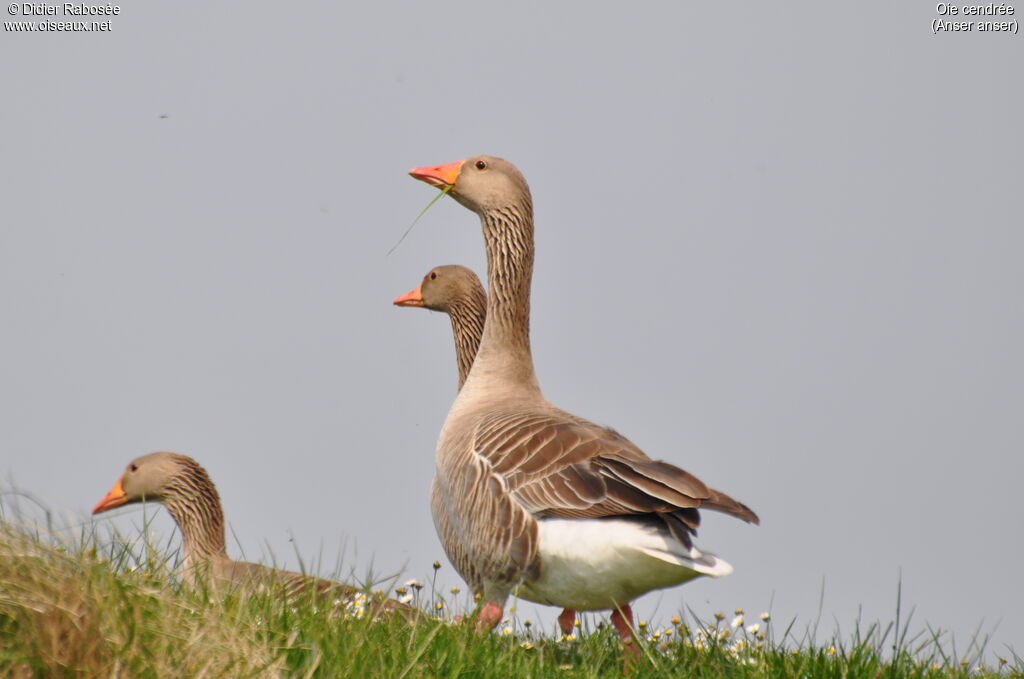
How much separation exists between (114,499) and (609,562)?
5187 millimetres

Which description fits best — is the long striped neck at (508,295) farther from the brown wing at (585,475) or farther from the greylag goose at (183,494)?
the greylag goose at (183,494)

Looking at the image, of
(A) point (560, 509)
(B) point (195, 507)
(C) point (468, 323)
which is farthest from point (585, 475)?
(B) point (195, 507)

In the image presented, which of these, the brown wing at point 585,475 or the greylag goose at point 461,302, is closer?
the brown wing at point 585,475

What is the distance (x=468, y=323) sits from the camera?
9609 millimetres

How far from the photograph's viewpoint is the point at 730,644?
5.77 metres

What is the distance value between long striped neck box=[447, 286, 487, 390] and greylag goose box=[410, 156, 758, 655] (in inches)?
88.3

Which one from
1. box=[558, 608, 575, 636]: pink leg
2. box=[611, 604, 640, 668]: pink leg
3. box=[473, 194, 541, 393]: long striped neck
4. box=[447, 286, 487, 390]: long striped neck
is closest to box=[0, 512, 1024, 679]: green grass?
box=[611, 604, 640, 668]: pink leg

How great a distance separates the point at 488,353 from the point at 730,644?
2.51 meters

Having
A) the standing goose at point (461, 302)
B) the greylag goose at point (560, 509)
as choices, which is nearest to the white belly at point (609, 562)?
the greylag goose at point (560, 509)

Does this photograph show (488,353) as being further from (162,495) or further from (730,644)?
(162,495)

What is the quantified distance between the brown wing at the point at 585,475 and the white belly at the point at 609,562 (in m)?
0.07

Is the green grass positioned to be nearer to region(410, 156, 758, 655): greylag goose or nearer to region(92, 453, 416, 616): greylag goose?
region(410, 156, 758, 655): greylag goose

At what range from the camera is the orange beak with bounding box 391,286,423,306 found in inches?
386

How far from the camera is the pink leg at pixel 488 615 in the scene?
544cm
